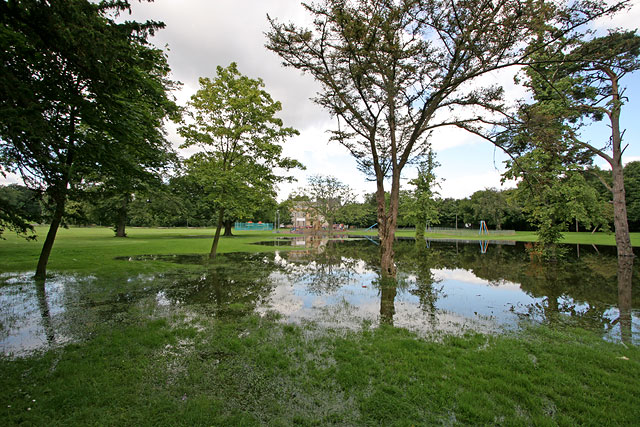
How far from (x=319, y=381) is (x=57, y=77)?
7722 mm

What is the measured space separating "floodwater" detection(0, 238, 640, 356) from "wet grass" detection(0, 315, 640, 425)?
3.70 ft

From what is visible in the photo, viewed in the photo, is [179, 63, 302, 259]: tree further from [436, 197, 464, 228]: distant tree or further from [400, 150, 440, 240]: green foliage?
[436, 197, 464, 228]: distant tree

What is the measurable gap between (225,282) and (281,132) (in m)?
9.09

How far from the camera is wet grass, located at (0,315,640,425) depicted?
10.7 ft

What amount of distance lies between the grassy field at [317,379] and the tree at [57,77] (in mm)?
3344

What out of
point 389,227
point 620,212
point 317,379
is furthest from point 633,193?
point 317,379

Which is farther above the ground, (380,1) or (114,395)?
(380,1)

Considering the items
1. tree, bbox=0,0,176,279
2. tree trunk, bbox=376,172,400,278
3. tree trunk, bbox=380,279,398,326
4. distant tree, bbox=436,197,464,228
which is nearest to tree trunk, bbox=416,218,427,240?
tree trunk, bbox=376,172,400,278

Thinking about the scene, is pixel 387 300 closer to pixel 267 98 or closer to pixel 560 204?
pixel 267 98

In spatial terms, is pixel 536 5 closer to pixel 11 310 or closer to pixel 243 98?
pixel 243 98

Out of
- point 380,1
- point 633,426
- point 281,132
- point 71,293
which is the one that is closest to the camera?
point 633,426

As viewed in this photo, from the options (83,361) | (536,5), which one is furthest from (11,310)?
(536,5)

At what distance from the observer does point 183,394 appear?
143 inches

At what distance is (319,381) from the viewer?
404cm
